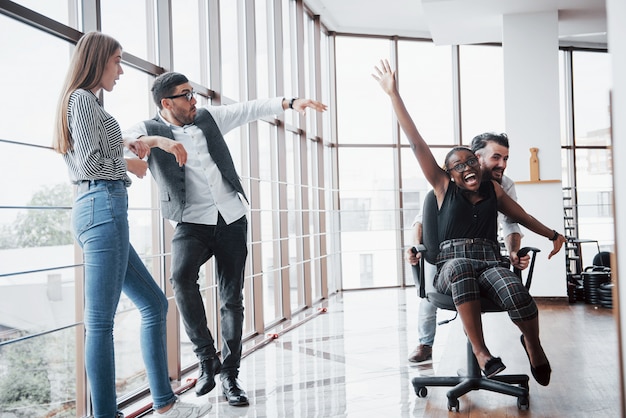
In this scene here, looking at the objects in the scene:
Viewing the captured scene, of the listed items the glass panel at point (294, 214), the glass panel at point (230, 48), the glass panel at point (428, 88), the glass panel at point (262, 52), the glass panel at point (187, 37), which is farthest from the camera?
the glass panel at point (428, 88)

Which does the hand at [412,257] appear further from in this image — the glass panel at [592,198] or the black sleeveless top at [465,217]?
→ the glass panel at [592,198]

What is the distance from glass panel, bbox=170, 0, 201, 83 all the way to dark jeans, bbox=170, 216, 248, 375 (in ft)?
4.79

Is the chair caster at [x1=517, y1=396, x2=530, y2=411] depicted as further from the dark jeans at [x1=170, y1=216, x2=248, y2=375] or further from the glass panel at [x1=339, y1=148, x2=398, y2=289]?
the glass panel at [x1=339, y1=148, x2=398, y2=289]

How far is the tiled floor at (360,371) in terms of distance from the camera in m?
2.55

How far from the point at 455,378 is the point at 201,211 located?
1.34m

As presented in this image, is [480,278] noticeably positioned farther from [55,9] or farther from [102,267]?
[55,9]

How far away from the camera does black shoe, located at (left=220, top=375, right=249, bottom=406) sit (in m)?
2.64

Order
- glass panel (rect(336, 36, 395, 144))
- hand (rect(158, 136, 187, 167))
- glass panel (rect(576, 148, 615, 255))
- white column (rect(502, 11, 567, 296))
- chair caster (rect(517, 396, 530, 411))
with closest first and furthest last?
hand (rect(158, 136, 187, 167)) → chair caster (rect(517, 396, 530, 411)) → white column (rect(502, 11, 567, 296)) → glass panel (rect(336, 36, 395, 144)) → glass panel (rect(576, 148, 615, 255))

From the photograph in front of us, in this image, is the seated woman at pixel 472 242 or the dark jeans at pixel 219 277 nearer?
the seated woman at pixel 472 242

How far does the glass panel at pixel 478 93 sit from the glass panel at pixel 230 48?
417cm

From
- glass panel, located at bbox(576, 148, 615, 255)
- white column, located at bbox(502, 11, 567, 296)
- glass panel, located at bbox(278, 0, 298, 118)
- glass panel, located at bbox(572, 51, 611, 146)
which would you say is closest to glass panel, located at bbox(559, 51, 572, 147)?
glass panel, located at bbox(572, 51, 611, 146)

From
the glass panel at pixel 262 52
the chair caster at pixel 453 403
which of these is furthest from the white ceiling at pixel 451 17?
the chair caster at pixel 453 403

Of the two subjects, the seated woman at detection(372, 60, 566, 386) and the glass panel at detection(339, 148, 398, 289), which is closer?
the seated woman at detection(372, 60, 566, 386)

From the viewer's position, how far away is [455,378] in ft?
8.73
